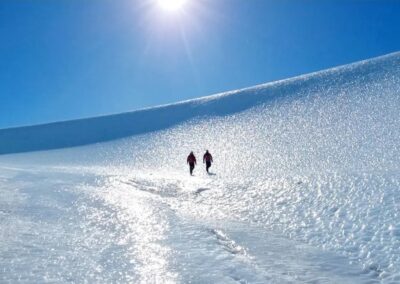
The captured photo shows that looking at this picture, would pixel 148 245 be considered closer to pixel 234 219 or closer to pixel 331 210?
pixel 234 219

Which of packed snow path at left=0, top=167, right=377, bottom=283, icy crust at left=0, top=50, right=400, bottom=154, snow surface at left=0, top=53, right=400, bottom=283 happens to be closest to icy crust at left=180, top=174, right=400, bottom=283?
snow surface at left=0, top=53, right=400, bottom=283

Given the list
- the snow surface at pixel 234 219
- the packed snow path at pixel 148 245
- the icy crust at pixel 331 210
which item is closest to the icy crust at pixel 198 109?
the snow surface at pixel 234 219

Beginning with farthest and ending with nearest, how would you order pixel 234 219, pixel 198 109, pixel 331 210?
pixel 198 109 → pixel 234 219 → pixel 331 210

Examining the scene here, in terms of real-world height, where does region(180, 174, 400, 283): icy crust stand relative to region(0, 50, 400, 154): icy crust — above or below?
Answer: below

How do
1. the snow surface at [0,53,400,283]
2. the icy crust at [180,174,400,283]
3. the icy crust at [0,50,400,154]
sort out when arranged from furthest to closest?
the icy crust at [0,50,400,154] → the icy crust at [180,174,400,283] → the snow surface at [0,53,400,283]

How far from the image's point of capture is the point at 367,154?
70.7 ft

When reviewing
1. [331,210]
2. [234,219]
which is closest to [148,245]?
[234,219]

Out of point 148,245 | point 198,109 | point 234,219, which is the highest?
point 198,109

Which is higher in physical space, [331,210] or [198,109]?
[198,109]

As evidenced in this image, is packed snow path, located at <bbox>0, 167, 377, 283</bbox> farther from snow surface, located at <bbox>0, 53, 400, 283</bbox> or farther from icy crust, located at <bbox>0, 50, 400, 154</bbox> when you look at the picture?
icy crust, located at <bbox>0, 50, 400, 154</bbox>

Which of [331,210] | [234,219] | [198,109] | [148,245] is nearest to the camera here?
[148,245]

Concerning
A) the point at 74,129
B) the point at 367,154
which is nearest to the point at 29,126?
the point at 74,129

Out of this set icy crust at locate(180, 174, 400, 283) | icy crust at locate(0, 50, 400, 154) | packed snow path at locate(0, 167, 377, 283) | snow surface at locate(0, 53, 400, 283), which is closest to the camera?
packed snow path at locate(0, 167, 377, 283)

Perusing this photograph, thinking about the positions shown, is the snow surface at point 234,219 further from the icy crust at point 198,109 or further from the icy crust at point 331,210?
the icy crust at point 198,109
